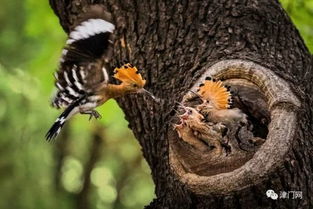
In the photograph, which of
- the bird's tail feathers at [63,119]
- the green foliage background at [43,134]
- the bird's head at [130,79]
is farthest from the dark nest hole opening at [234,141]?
the green foliage background at [43,134]

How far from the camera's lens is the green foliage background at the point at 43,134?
337cm

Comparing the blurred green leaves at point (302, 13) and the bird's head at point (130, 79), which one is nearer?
the bird's head at point (130, 79)

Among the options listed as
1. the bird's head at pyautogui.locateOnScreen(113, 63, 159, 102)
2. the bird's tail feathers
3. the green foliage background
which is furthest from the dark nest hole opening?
the green foliage background

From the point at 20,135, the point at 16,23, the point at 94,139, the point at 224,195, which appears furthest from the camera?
the point at 94,139

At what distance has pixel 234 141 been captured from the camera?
1729 millimetres

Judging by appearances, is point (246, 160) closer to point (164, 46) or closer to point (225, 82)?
point (225, 82)

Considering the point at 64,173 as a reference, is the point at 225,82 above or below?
below

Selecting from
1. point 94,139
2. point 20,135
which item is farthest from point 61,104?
point 94,139

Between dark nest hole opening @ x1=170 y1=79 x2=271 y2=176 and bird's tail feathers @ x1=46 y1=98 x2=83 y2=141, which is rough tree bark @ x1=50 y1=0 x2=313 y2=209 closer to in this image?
dark nest hole opening @ x1=170 y1=79 x2=271 y2=176

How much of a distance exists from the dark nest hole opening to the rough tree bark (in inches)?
2.2

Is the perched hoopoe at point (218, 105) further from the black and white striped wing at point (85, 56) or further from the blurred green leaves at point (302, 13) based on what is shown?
the blurred green leaves at point (302, 13)

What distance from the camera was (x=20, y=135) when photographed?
17.5 feet

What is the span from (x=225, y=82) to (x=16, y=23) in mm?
3046

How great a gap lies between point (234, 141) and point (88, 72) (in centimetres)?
46
